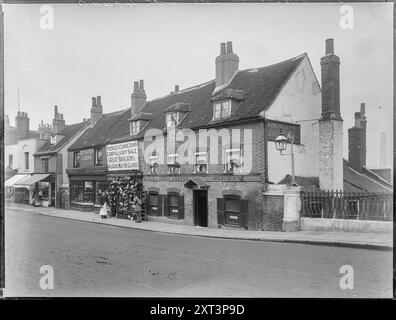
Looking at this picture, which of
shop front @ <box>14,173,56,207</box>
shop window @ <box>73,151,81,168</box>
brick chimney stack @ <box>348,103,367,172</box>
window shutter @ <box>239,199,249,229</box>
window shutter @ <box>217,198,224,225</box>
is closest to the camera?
brick chimney stack @ <box>348,103,367,172</box>

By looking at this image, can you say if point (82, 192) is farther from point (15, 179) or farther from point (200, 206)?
point (15, 179)

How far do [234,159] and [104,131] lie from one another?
23.3ft

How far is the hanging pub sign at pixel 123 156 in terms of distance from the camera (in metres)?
12.7

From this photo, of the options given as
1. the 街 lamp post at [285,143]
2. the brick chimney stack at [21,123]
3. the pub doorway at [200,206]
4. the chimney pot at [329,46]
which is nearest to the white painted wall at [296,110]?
the 街 lamp post at [285,143]

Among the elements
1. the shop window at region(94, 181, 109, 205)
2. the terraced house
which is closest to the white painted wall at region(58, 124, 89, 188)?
the shop window at region(94, 181, 109, 205)

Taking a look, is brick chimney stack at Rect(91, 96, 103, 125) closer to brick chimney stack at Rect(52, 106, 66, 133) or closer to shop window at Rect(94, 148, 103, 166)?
brick chimney stack at Rect(52, 106, 66, 133)

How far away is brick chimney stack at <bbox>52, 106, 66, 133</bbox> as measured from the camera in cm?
845

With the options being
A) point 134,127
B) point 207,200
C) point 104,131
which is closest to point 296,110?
point 207,200

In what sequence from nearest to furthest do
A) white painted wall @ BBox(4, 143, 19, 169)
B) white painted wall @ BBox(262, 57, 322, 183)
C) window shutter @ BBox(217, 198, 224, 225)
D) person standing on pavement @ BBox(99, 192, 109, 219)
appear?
white painted wall @ BBox(4, 143, 19, 169)
white painted wall @ BBox(262, 57, 322, 183)
window shutter @ BBox(217, 198, 224, 225)
person standing on pavement @ BBox(99, 192, 109, 219)

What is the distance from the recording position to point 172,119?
12.2m

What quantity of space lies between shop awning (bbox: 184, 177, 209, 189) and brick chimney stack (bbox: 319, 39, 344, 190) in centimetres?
387

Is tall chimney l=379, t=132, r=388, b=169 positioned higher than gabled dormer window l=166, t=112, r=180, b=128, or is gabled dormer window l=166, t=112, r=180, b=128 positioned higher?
gabled dormer window l=166, t=112, r=180, b=128
